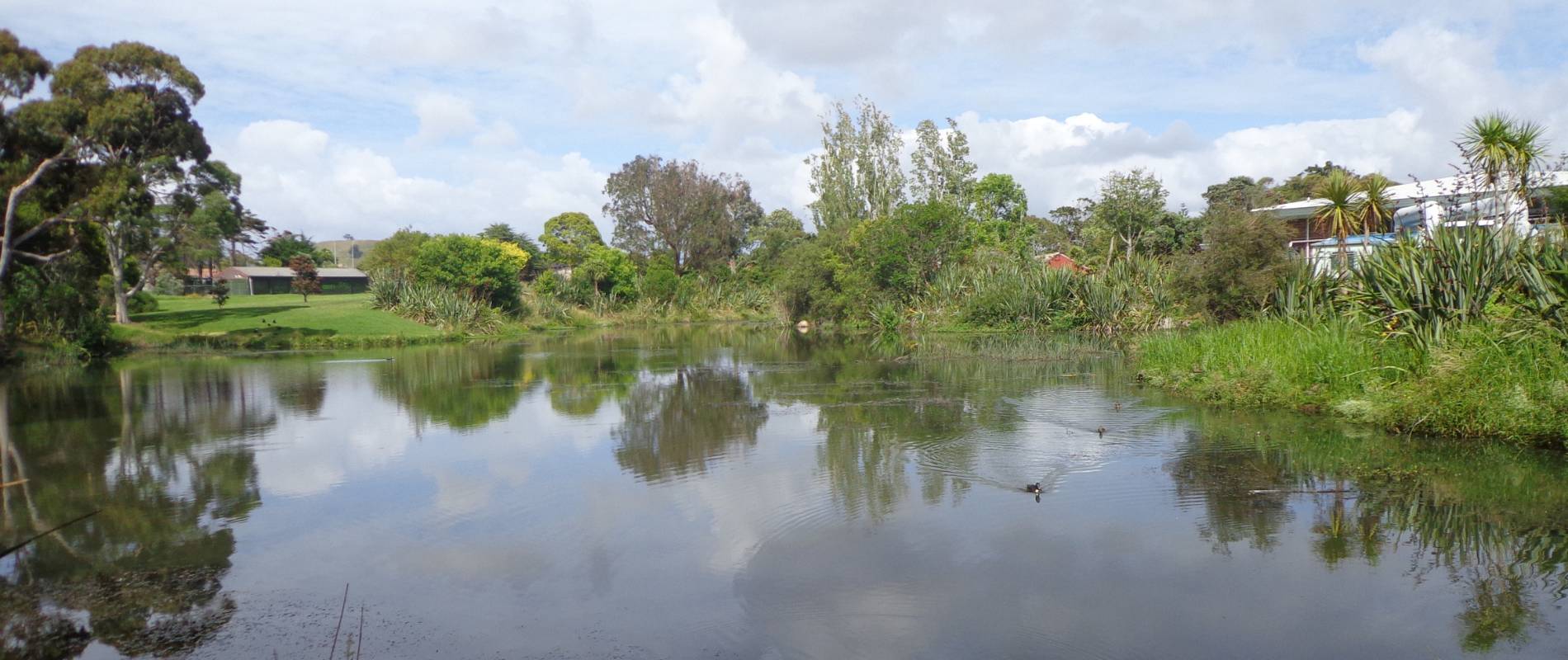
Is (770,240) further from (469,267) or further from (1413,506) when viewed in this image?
(1413,506)

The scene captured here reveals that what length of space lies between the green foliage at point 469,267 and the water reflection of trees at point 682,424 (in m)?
24.1

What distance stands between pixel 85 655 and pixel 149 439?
8359mm

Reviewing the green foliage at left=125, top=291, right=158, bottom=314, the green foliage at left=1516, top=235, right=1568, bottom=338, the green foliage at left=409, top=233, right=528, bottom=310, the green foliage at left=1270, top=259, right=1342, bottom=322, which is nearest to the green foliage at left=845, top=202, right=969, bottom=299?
the green foliage at left=409, top=233, right=528, bottom=310

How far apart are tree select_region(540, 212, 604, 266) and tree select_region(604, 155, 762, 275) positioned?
62.3 inches

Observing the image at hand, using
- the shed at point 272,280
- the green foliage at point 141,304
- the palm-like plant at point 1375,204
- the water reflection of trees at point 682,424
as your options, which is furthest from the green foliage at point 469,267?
the palm-like plant at point 1375,204

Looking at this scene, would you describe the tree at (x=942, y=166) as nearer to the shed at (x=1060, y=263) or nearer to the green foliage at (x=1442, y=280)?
the shed at (x=1060, y=263)

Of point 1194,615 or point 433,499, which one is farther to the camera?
point 433,499

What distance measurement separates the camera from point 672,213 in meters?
59.1

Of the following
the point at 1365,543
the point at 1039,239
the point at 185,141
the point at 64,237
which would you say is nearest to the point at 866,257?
the point at 1039,239

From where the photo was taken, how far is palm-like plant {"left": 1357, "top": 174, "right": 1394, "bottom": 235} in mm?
19891

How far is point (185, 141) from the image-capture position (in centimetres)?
2752

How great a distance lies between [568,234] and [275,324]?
88.9ft

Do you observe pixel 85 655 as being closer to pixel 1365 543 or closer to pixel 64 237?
pixel 1365 543

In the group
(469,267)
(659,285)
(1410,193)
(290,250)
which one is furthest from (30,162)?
(290,250)
